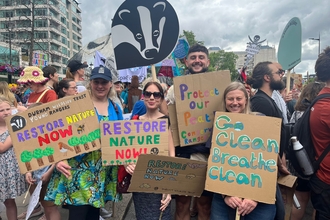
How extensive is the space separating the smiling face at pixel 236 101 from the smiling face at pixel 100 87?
1.17 metres

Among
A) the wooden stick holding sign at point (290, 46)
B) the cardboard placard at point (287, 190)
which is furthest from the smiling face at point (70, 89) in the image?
the wooden stick holding sign at point (290, 46)

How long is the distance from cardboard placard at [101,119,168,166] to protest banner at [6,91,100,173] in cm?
12

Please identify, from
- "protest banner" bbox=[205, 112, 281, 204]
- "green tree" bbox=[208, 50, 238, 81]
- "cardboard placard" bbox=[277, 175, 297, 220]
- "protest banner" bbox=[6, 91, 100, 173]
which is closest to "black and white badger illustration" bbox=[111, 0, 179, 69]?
"protest banner" bbox=[6, 91, 100, 173]

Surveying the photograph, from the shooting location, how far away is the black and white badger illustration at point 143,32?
9.07 ft

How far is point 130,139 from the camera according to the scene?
2.28 metres

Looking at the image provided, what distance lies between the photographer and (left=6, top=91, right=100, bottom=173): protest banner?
2.21 m

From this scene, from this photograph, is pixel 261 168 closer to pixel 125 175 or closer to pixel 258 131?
pixel 258 131

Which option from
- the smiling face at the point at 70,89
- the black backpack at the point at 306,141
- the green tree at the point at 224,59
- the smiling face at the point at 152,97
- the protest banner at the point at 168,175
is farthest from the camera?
the green tree at the point at 224,59

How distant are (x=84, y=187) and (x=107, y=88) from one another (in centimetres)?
96

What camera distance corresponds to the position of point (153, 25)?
2.82 meters

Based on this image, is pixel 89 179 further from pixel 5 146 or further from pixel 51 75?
pixel 51 75

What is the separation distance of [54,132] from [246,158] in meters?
1.64

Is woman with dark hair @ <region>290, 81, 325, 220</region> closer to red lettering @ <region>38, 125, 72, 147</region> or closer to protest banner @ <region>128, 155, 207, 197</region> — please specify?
protest banner @ <region>128, 155, 207, 197</region>

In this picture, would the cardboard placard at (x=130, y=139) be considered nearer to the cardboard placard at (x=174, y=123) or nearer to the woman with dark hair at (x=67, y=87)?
the cardboard placard at (x=174, y=123)
